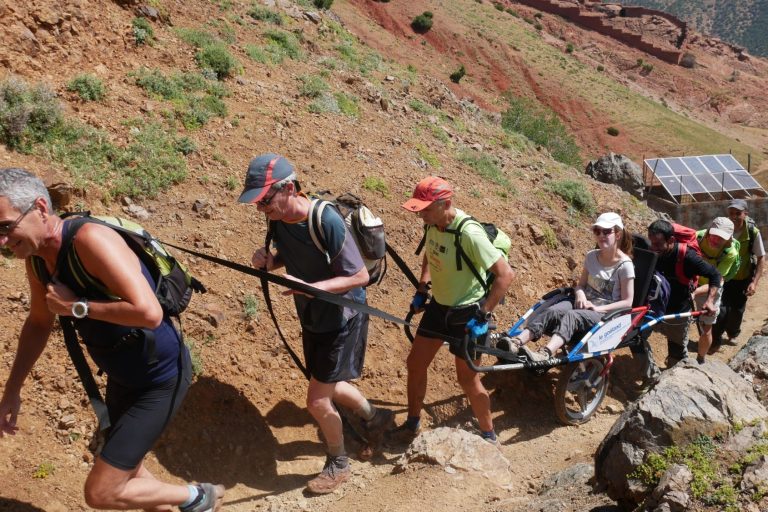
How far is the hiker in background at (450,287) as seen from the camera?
4.69 metres

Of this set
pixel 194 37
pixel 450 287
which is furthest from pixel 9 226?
pixel 194 37

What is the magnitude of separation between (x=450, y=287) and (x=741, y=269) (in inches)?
207

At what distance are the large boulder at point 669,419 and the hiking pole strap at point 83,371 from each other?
9.00ft

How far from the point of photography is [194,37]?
9.98 meters

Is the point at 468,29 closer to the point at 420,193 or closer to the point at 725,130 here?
the point at 725,130

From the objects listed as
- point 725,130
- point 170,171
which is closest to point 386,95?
point 170,171

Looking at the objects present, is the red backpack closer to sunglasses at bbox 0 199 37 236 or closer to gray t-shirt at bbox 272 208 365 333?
gray t-shirt at bbox 272 208 365 333

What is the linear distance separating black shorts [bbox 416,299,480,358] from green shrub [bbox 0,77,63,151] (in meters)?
4.30

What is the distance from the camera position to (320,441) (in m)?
5.52

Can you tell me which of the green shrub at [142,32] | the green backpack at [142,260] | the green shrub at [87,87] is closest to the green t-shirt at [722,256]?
the green backpack at [142,260]

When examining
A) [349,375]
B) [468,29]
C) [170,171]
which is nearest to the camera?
[349,375]

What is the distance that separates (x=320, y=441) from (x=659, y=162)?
18.8 meters

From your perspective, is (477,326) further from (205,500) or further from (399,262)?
(205,500)

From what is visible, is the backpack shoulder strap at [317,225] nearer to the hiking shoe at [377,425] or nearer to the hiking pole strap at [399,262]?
the hiking pole strap at [399,262]
